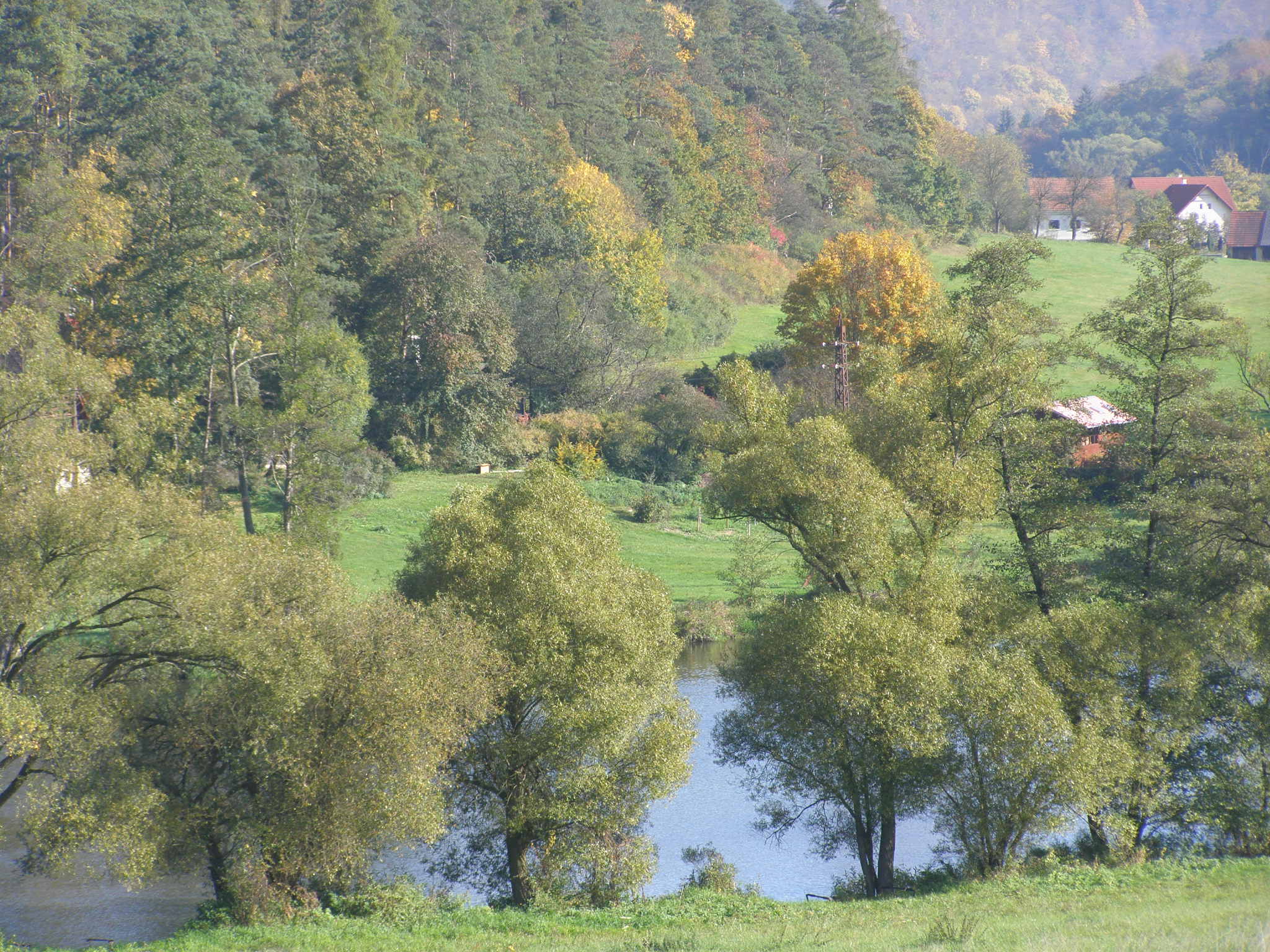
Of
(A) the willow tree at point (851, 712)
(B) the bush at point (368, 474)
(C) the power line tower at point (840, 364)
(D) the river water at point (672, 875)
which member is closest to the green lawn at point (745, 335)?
(C) the power line tower at point (840, 364)

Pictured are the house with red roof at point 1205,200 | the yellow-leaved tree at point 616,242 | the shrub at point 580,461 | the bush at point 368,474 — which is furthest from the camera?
the house with red roof at point 1205,200

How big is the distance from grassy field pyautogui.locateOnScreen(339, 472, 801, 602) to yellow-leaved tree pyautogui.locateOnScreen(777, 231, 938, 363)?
469 inches

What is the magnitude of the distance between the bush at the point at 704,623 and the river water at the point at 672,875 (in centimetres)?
761

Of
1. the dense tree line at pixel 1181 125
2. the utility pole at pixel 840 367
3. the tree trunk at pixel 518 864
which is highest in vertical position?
the dense tree line at pixel 1181 125

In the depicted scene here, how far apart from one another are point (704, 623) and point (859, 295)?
2401 cm

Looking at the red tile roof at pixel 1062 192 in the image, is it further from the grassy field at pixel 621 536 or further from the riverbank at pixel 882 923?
the riverbank at pixel 882 923

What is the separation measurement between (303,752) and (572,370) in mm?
43369

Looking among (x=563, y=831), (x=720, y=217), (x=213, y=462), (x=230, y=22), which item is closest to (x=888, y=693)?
(x=563, y=831)

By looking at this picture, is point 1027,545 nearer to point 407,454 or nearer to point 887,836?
point 887,836

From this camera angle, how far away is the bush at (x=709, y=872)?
23453 millimetres

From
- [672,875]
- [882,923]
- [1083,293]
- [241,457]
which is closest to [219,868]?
[672,875]

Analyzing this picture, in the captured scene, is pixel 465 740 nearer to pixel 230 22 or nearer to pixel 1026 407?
pixel 1026 407

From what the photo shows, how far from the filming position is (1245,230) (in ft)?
359

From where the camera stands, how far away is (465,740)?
→ 21984 millimetres
